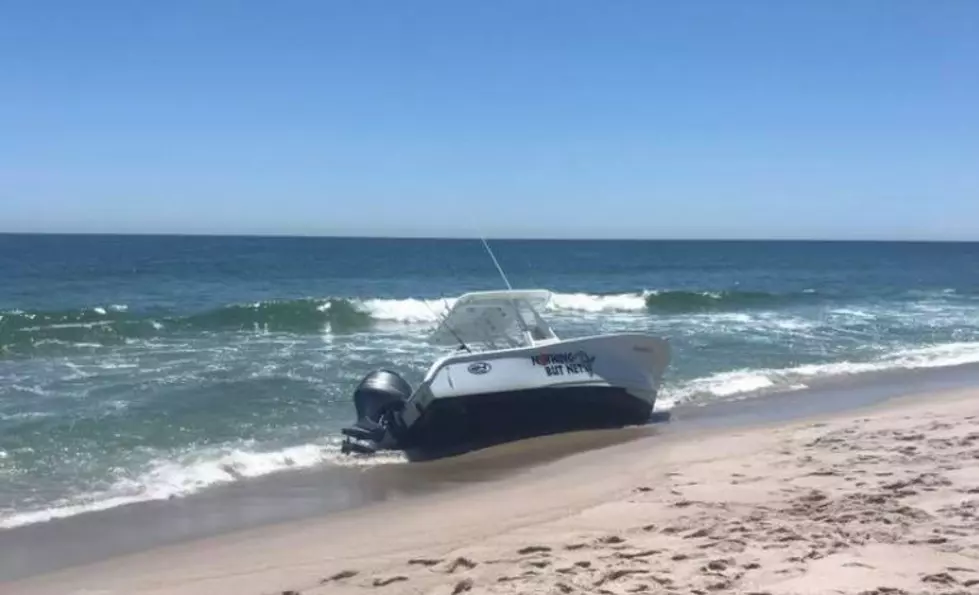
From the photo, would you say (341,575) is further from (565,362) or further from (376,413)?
(565,362)

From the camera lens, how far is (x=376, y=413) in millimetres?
10773

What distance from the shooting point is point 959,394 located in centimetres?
1353

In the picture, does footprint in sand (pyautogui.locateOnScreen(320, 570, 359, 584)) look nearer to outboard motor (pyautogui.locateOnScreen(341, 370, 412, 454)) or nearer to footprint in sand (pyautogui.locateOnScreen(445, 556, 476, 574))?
footprint in sand (pyautogui.locateOnScreen(445, 556, 476, 574))

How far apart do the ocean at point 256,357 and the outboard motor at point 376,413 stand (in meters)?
0.31

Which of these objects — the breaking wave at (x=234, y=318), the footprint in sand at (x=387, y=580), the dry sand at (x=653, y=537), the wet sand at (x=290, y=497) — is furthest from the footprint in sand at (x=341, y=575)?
the breaking wave at (x=234, y=318)

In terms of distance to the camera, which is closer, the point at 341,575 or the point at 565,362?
the point at 341,575

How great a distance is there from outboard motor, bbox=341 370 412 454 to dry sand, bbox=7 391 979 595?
1.91 meters

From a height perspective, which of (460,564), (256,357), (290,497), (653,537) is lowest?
(290,497)

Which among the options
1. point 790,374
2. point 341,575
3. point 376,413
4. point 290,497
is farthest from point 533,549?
point 790,374

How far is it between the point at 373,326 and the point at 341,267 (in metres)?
37.3

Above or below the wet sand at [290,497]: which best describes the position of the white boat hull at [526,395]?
above

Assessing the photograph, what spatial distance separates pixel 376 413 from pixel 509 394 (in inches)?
62.1

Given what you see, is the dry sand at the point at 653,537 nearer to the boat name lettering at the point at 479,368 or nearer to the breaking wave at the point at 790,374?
the boat name lettering at the point at 479,368

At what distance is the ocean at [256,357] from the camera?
396 inches
